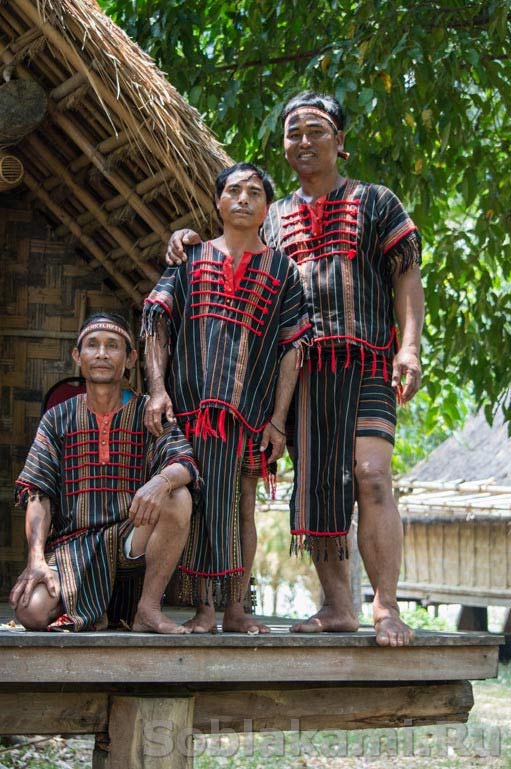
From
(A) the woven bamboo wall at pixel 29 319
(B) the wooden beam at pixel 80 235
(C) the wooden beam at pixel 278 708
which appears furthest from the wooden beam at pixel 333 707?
(B) the wooden beam at pixel 80 235

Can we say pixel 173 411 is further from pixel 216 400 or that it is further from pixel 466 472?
pixel 466 472

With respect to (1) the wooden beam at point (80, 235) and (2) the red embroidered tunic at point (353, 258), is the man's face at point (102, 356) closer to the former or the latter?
(2) the red embroidered tunic at point (353, 258)

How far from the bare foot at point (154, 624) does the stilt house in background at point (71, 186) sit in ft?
5.80

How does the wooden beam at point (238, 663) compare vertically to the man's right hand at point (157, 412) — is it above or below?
below

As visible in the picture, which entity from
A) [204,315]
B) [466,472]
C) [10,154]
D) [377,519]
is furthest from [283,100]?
[466,472]

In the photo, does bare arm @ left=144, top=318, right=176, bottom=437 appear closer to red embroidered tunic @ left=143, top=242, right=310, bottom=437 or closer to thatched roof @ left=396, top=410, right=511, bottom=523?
red embroidered tunic @ left=143, top=242, right=310, bottom=437

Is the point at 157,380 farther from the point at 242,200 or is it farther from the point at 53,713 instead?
the point at 53,713

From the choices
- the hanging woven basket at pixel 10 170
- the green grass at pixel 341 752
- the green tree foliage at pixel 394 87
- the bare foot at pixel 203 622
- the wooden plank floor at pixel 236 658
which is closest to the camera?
the wooden plank floor at pixel 236 658

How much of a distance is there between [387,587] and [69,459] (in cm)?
114

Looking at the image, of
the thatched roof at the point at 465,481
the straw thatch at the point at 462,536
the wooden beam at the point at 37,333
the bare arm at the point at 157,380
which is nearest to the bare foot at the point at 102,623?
the bare arm at the point at 157,380

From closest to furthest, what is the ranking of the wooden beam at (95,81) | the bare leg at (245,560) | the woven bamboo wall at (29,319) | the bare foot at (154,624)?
the bare foot at (154,624), the bare leg at (245,560), the wooden beam at (95,81), the woven bamboo wall at (29,319)

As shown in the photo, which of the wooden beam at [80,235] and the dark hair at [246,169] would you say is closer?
the dark hair at [246,169]

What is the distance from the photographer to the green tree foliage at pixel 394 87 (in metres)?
5.91

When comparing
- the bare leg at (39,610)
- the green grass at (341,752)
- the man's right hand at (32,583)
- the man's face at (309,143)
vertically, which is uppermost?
the man's face at (309,143)
